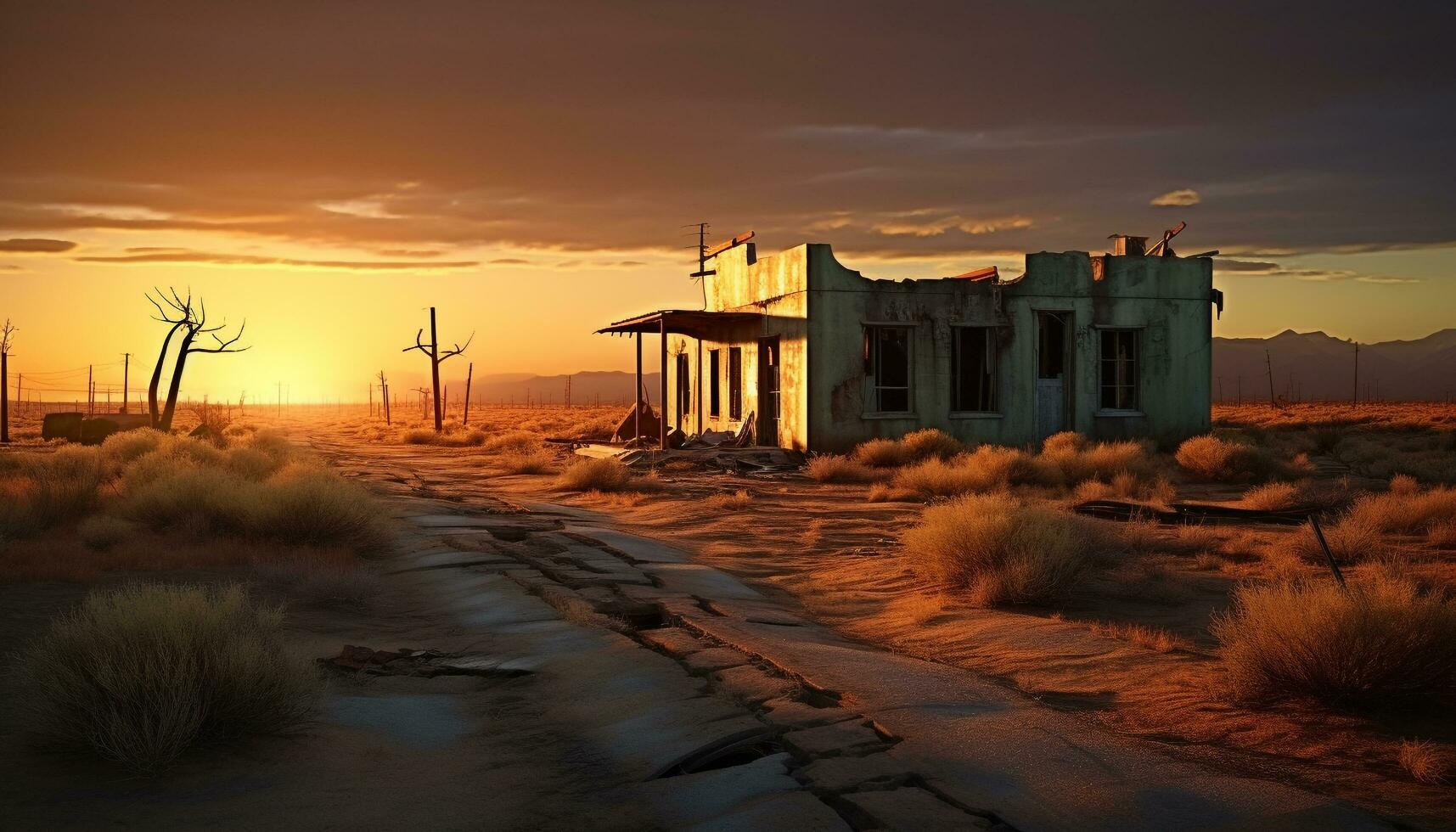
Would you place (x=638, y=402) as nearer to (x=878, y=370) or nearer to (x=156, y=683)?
(x=878, y=370)

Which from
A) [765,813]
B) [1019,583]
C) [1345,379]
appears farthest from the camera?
[1345,379]

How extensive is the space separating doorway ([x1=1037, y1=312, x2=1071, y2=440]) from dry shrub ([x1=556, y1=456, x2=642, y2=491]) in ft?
32.3

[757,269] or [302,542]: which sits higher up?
[757,269]

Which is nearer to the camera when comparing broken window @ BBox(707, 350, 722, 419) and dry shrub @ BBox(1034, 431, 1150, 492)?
dry shrub @ BBox(1034, 431, 1150, 492)

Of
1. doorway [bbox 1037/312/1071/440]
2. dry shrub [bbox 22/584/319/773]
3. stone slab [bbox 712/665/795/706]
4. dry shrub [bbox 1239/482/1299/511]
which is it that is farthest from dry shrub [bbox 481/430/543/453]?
dry shrub [bbox 22/584/319/773]

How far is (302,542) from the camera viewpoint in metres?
11.8

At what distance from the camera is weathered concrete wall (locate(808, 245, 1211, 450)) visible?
2320 centimetres

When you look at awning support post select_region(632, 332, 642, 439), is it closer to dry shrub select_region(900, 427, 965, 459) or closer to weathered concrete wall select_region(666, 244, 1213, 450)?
weathered concrete wall select_region(666, 244, 1213, 450)

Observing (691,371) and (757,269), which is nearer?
(757,269)

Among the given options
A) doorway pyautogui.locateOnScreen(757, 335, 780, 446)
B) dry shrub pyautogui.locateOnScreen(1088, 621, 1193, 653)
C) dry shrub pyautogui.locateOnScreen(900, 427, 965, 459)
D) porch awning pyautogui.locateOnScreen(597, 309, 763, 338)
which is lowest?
dry shrub pyautogui.locateOnScreen(1088, 621, 1193, 653)

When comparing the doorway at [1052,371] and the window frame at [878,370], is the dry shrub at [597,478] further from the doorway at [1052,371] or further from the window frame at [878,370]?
the doorway at [1052,371]

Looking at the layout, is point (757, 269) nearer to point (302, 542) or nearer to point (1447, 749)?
point (302, 542)

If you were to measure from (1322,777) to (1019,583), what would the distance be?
14.1 ft

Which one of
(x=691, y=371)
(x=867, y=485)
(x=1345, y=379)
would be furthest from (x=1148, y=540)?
(x=1345, y=379)
